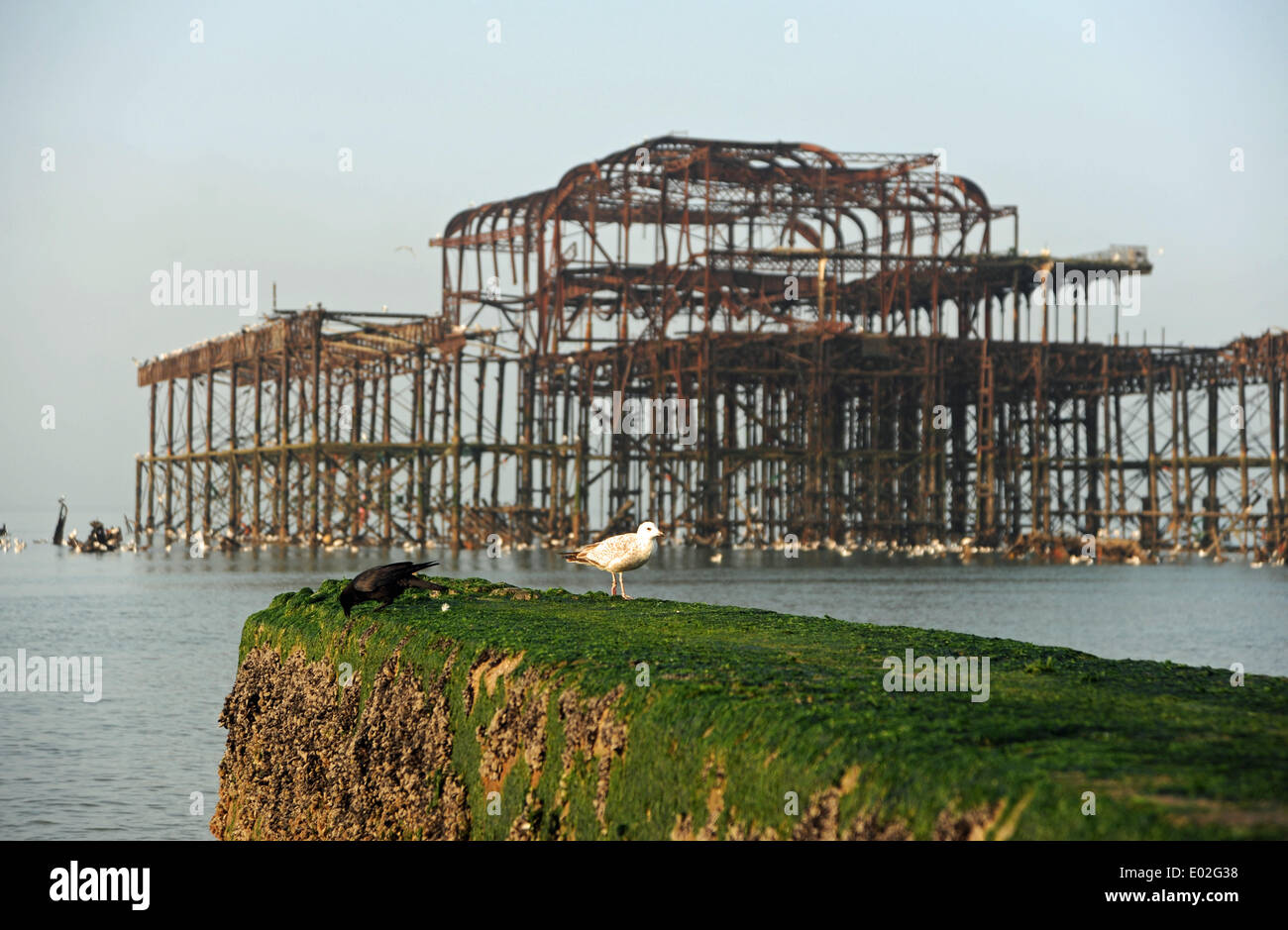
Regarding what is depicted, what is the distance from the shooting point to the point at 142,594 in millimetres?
59781

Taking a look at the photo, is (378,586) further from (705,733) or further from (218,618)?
(218,618)

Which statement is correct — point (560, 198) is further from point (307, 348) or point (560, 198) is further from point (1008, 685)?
point (1008, 685)

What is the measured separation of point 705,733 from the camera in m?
8.80

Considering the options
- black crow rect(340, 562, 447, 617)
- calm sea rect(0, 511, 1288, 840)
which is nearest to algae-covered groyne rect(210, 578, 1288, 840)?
black crow rect(340, 562, 447, 617)

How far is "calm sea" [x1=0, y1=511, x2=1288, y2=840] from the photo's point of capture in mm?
19891

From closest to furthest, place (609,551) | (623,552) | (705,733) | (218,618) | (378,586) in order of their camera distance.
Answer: (705,733)
(378,586)
(623,552)
(609,551)
(218,618)

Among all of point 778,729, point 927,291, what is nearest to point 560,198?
point 927,291

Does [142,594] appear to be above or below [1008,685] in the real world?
below

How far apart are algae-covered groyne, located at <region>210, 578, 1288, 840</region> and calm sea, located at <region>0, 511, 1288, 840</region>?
10.5 ft

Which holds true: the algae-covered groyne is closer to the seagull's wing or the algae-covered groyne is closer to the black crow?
the black crow

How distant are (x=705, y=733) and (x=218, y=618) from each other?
3990 cm

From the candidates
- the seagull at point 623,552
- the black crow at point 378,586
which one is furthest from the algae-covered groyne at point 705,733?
the seagull at point 623,552

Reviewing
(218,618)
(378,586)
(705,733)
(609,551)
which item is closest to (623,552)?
(609,551)
